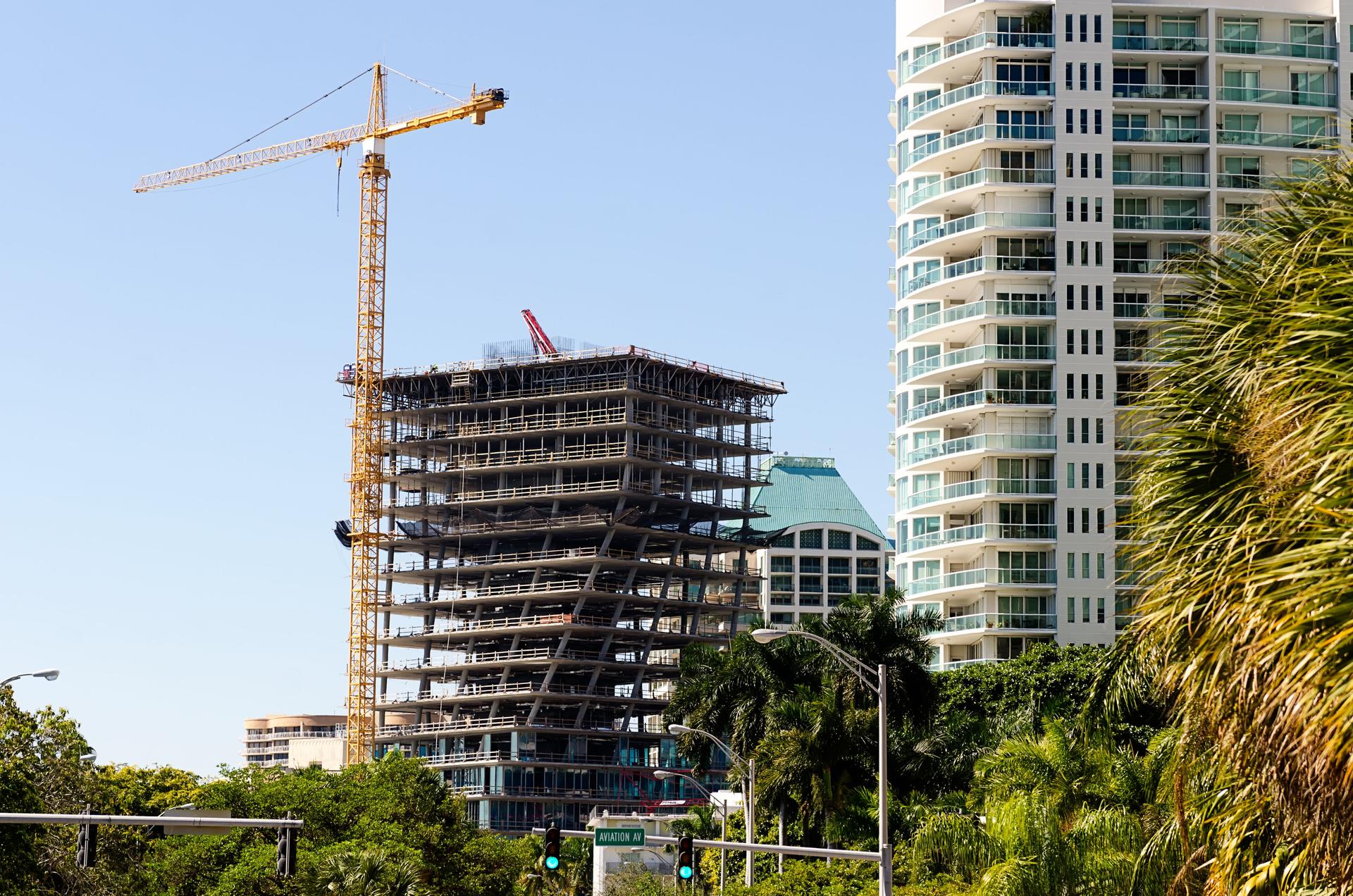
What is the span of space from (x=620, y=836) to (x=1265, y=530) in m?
37.6

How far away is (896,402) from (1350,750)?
127420mm

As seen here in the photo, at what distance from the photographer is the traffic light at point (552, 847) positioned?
4523 cm

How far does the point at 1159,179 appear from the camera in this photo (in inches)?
5281

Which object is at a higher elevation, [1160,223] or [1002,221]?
[1002,221]

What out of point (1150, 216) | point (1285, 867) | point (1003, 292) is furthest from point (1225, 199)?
point (1285, 867)

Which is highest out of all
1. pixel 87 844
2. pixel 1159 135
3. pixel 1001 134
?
pixel 1001 134

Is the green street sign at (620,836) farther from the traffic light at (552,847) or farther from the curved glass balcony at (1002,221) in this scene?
the curved glass balcony at (1002,221)

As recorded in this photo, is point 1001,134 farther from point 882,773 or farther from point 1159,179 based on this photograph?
point 882,773

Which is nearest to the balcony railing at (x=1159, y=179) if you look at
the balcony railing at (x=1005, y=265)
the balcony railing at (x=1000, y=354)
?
the balcony railing at (x=1005, y=265)

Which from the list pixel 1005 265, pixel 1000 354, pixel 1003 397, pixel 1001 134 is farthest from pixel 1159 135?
pixel 1003 397

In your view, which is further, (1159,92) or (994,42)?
(1159,92)

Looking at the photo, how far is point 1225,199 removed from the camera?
134375 mm

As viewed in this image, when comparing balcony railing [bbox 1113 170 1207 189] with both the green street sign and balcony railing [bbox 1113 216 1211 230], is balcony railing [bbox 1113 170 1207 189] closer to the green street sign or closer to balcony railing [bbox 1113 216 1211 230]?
balcony railing [bbox 1113 216 1211 230]

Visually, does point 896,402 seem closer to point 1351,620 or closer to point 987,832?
point 987,832
